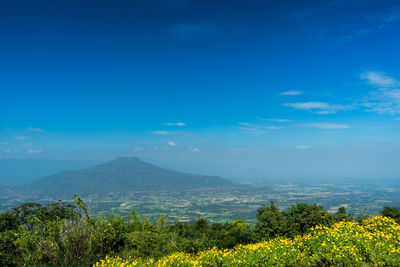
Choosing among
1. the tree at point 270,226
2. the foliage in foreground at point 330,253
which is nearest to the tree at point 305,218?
the tree at point 270,226

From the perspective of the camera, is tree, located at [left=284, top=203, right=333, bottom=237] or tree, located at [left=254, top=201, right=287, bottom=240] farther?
tree, located at [left=254, top=201, right=287, bottom=240]

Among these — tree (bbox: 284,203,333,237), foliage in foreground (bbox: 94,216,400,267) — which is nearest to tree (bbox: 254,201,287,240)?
tree (bbox: 284,203,333,237)

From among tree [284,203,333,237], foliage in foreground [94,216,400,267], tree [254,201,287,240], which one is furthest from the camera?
tree [254,201,287,240]

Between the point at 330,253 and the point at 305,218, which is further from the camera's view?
the point at 305,218

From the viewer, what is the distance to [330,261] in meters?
7.73

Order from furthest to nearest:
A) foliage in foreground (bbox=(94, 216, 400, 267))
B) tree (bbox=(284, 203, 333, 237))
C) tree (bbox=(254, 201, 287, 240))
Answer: tree (bbox=(254, 201, 287, 240))
tree (bbox=(284, 203, 333, 237))
foliage in foreground (bbox=(94, 216, 400, 267))

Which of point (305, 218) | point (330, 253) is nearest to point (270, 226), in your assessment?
point (305, 218)

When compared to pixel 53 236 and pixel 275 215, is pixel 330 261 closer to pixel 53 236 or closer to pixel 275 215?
pixel 53 236

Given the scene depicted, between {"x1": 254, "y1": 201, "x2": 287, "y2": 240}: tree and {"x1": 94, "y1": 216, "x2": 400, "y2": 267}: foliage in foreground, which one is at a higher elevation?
{"x1": 94, "y1": 216, "x2": 400, "y2": 267}: foliage in foreground

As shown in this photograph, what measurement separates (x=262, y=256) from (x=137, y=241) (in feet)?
60.6

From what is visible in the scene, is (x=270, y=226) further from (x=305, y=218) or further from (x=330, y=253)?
(x=330, y=253)

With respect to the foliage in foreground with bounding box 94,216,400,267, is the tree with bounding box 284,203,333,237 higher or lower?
lower

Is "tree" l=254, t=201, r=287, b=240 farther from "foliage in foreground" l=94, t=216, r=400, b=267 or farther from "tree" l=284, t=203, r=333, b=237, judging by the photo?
"foliage in foreground" l=94, t=216, r=400, b=267

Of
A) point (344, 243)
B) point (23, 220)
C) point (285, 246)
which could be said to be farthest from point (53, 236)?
point (23, 220)
